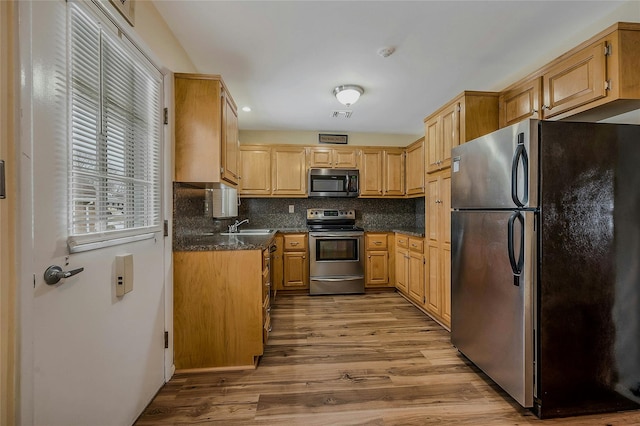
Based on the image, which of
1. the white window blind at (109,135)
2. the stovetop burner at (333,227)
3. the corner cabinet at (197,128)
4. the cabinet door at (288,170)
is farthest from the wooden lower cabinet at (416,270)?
the white window blind at (109,135)

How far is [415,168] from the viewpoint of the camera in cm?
389

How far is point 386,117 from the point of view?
373 cm

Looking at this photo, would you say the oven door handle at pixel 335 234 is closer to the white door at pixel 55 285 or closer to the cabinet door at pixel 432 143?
the cabinet door at pixel 432 143

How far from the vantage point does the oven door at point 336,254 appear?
3.83 metres

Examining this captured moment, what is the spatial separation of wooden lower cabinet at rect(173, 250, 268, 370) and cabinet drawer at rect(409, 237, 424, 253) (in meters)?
2.02

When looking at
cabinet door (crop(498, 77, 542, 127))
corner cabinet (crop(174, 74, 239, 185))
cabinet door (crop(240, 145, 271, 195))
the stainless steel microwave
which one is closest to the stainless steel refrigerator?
cabinet door (crop(498, 77, 542, 127))

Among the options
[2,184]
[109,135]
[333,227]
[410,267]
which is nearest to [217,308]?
[109,135]

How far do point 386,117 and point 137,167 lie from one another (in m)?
3.17

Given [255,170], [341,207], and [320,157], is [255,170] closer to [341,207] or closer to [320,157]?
[320,157]

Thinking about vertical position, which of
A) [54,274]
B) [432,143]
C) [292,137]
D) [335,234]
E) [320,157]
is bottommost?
[335,234]

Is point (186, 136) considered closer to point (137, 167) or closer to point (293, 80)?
point (137, 167)

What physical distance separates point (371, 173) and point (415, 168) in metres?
0.65

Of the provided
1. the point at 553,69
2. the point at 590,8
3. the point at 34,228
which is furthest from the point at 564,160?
the point at 34,228

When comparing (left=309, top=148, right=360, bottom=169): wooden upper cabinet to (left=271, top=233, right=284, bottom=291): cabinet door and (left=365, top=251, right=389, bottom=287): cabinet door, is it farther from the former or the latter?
(left=365, top=251, right=389, bottom=287): cabinet door
